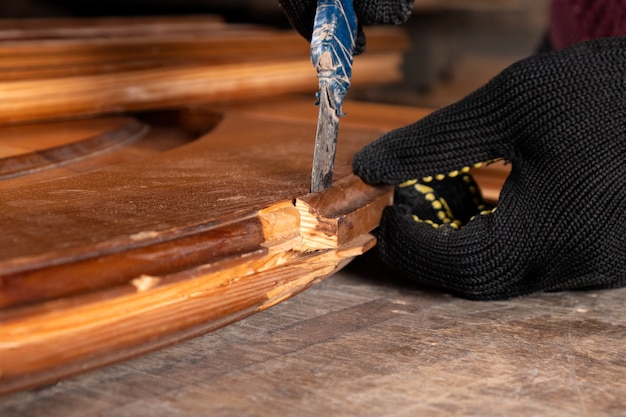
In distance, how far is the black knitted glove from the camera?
67 cm

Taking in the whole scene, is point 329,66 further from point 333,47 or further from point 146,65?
point 146,65

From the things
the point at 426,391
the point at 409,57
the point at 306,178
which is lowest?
the point at 426,391

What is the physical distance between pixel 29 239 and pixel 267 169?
0.27m

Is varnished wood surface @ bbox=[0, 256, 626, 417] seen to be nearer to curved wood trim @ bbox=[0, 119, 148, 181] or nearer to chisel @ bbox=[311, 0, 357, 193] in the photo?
chisel @ bbox=[311, 0, 357, 193]

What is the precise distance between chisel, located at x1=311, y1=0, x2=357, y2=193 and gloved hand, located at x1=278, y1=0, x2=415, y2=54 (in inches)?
0.6

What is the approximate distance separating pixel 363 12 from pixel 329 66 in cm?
8

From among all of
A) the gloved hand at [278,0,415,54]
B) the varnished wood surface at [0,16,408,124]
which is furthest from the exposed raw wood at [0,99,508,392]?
the varnished wood surface at [0,16,408,124]

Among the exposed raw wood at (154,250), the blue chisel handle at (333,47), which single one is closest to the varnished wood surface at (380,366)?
the exposed raw wood at (154,250)

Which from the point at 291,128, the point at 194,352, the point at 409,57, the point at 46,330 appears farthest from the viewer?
the point at 409,57

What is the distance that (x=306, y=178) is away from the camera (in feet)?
2.33

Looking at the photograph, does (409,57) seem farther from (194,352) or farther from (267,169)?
(194,352)

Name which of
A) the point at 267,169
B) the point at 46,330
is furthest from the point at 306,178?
the point at 46,330

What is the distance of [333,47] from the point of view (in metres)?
0.63

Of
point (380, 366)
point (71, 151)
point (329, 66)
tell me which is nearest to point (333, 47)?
point (329, 66)
